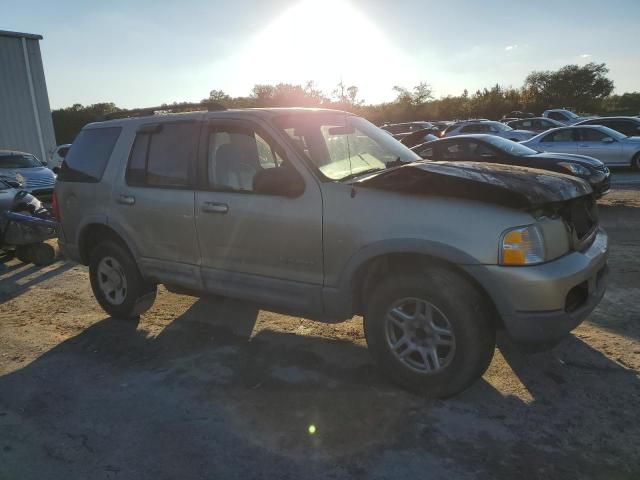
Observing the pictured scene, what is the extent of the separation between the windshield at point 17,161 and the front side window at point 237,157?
10.7 m

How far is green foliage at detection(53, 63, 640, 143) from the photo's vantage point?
48.1 metres

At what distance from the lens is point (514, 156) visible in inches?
356

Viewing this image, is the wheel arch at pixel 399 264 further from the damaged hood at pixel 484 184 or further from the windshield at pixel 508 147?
the windshield at pixel 508 147

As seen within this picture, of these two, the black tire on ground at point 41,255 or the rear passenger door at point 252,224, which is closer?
the rear passenger door at point 252,224

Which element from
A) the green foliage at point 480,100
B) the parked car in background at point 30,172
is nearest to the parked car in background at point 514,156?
the parked car in background at point 30,172

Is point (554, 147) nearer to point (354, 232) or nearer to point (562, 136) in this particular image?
point (562, 136)

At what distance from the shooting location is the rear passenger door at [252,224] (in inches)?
134

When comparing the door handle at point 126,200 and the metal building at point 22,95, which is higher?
the metal building at point 22,95

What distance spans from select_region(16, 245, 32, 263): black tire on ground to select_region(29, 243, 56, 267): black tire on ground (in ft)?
0.18

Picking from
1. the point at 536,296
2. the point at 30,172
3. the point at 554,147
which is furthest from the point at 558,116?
the point at 536,296

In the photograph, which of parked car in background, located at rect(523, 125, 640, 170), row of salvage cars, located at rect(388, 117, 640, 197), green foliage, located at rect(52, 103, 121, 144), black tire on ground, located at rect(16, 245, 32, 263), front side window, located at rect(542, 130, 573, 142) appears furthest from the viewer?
green foliage, located at rect(52, 103, 121, 144)

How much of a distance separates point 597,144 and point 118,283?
13.6m

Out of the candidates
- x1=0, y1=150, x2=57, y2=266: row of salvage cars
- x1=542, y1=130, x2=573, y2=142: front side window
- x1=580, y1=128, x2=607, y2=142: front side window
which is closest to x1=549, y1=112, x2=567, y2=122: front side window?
x1=580, y1=128, x2=607, y2=142: front side window

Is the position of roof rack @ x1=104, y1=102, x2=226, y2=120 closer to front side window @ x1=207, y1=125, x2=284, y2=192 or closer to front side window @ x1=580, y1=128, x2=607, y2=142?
front side window @ x1=207, y1=125, x2=284, y2=192
